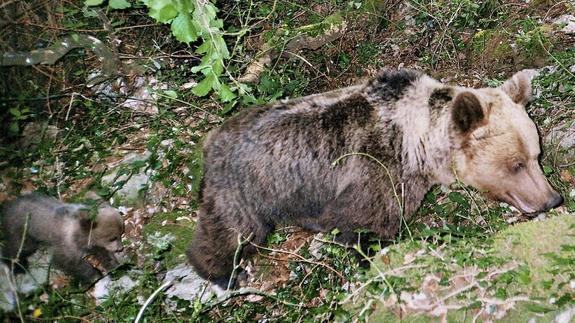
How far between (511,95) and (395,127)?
1.21m

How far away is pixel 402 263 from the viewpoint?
12.6ft

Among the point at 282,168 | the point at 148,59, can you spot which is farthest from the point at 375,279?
the point at 148,59

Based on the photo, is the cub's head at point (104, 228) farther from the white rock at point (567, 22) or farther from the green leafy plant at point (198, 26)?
the white rock at point (567, 22)

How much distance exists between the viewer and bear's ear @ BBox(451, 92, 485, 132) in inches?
167

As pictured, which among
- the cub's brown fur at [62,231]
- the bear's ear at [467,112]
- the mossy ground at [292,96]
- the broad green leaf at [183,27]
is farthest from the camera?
the cub's brown fur at [62,231]

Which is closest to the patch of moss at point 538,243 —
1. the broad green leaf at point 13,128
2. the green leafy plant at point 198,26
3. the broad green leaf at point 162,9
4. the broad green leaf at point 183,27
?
the green leafy plant at point 198,26

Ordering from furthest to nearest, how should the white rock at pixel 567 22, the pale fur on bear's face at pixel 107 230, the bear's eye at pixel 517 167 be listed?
the white rock at pixel 567 22
the pale fur on bear's face at pixel 107 230
the bear's eye at pixel 517 167

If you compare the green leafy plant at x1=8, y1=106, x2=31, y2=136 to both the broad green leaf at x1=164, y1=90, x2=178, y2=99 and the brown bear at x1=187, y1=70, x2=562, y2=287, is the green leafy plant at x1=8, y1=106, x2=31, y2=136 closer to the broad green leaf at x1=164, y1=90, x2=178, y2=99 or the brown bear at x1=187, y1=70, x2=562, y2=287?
the broad green leaf at x1=164, y1=90, x2=178, y2=99

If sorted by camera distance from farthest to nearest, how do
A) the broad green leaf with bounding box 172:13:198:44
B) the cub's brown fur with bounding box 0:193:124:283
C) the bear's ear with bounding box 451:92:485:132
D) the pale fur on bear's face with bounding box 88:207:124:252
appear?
the pale fur on bear's face with bounding box 88:207:124:252
the cub's brown fur with bounding box 0:193:124:283
the bear's ear with bounding box 451:92:485:132
the broad green leaf with bounding box 172:13:198:44

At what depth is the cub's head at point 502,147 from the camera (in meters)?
4.41

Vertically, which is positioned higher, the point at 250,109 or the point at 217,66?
the point at 217,66

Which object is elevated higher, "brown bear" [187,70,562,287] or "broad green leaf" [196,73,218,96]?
"broad green leaf" [196,73,218,96]

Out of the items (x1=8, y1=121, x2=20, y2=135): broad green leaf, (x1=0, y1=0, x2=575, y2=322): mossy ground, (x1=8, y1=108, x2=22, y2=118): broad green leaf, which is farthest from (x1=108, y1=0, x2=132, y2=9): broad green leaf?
(x1=8, y1=121, x2=20, y2=135): broad green leaf

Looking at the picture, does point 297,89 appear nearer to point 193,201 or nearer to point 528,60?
point 193,201
